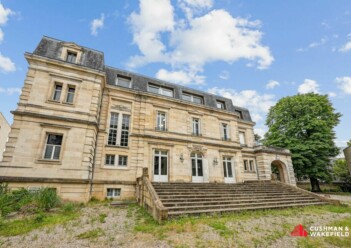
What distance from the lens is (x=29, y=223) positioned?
237 inches

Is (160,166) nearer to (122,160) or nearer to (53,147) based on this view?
(122,160)

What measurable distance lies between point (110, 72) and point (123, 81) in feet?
4.23

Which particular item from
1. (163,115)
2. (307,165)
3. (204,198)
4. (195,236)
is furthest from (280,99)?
(195,236)

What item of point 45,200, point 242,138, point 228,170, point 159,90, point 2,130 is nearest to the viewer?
point 45,200

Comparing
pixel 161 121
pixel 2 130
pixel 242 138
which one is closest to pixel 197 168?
pixel 161 121

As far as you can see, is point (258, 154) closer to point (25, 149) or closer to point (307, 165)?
point (307, 165)

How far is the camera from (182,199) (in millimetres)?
8633

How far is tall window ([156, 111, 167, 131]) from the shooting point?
14953mm

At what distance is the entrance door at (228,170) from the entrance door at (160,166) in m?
6.22

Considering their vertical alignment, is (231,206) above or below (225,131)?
below

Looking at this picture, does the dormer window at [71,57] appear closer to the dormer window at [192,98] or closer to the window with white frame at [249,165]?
the dormer window at [192,98]

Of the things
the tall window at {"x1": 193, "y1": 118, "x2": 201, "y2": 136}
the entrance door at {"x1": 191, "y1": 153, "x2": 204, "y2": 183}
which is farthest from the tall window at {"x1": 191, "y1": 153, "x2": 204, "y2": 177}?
the tall window at {"x1": 193, "y1": 118, "x2": 201, "y2": 136}

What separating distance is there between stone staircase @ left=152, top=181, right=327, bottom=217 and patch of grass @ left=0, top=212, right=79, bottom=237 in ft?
13.6

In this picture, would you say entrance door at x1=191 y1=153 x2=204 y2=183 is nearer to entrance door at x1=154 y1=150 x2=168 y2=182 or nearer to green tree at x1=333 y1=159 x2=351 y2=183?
entrance door at x1=154 y1=150 x2=168 y2=182
